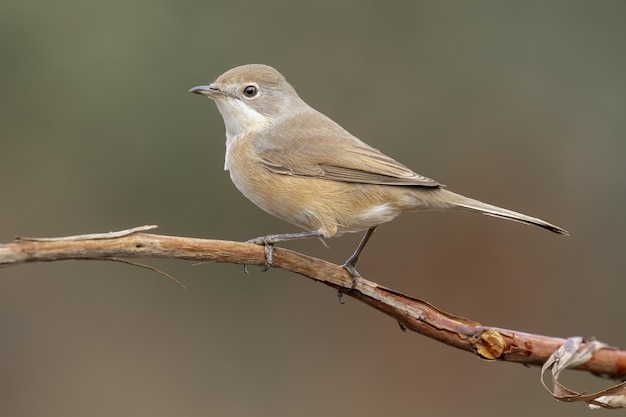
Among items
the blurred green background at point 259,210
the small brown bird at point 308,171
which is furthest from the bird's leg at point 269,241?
the blurred green background at point 259,210

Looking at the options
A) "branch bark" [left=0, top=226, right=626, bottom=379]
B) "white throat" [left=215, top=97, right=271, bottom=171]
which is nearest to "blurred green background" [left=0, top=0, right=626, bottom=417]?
"white throat" [left=215, top=97, right=271, bottom=171]

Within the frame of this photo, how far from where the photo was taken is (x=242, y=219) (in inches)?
339

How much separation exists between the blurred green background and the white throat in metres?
2.67

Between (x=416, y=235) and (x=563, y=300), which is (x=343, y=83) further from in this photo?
(x=563, y=300)

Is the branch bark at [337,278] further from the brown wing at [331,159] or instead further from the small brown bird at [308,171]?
the brown wing at [331,159]

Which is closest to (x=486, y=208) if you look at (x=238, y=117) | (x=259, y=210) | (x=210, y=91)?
(x=238, y=117)

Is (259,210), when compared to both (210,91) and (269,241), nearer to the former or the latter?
(210,91)

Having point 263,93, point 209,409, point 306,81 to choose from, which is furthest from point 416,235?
point 263,93

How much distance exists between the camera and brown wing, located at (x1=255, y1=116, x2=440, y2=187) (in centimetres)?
475

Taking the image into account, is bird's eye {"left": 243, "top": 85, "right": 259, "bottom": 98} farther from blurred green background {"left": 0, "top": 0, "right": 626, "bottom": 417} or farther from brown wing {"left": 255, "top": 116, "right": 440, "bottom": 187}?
blurred green background {"left": 0, "top": 0, "right": 626, "bottom": 417}

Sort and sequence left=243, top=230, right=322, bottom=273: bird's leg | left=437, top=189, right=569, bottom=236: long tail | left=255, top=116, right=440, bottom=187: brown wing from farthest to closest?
left=255, top=116, right=440, bottom=187: brown wing → left=437, top=189, right=569, bottom=236: long tail → left=243, top=230, right=322, bottom=273: bird's leg

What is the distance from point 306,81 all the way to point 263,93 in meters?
3.96

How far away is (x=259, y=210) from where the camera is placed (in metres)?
8.63

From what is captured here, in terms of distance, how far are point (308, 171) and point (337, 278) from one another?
1.51 metres
